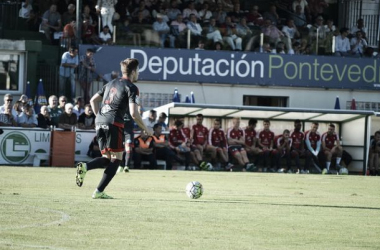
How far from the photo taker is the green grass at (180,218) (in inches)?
324

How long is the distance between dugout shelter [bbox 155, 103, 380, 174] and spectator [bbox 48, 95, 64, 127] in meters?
3.37

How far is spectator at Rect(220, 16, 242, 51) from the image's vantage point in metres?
31.1

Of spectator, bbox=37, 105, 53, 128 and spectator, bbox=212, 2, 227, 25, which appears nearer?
spectator, bbox=37, 105, 53, 128

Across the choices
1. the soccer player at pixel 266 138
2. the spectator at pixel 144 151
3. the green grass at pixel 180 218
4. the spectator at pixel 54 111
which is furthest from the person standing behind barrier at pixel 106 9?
the green grass at pixel 180 218

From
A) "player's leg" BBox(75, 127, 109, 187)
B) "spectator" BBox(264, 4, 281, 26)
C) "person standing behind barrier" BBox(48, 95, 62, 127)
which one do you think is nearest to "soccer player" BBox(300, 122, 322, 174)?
"spectator" BBox(264, 4, 281, 26)

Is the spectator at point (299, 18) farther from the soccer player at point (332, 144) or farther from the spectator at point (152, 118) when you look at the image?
the spectator at point (152, 118)

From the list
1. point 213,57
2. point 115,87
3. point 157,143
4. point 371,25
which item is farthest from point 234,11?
point 115,87

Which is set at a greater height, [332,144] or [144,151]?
[332,144]

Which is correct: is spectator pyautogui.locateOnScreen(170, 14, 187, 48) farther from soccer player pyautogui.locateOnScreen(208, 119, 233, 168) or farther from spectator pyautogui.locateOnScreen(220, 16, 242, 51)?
soccer player pyautogui.locateOnScreen(208, 119, 233, 168)

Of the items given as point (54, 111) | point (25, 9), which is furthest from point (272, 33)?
point (54, 111)

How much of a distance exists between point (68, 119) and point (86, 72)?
14.1 feet

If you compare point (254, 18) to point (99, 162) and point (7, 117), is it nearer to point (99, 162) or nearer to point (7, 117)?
point (7, 117)

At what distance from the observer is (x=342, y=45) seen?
33.3m

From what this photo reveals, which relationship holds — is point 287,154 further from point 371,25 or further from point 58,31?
point 371,25
